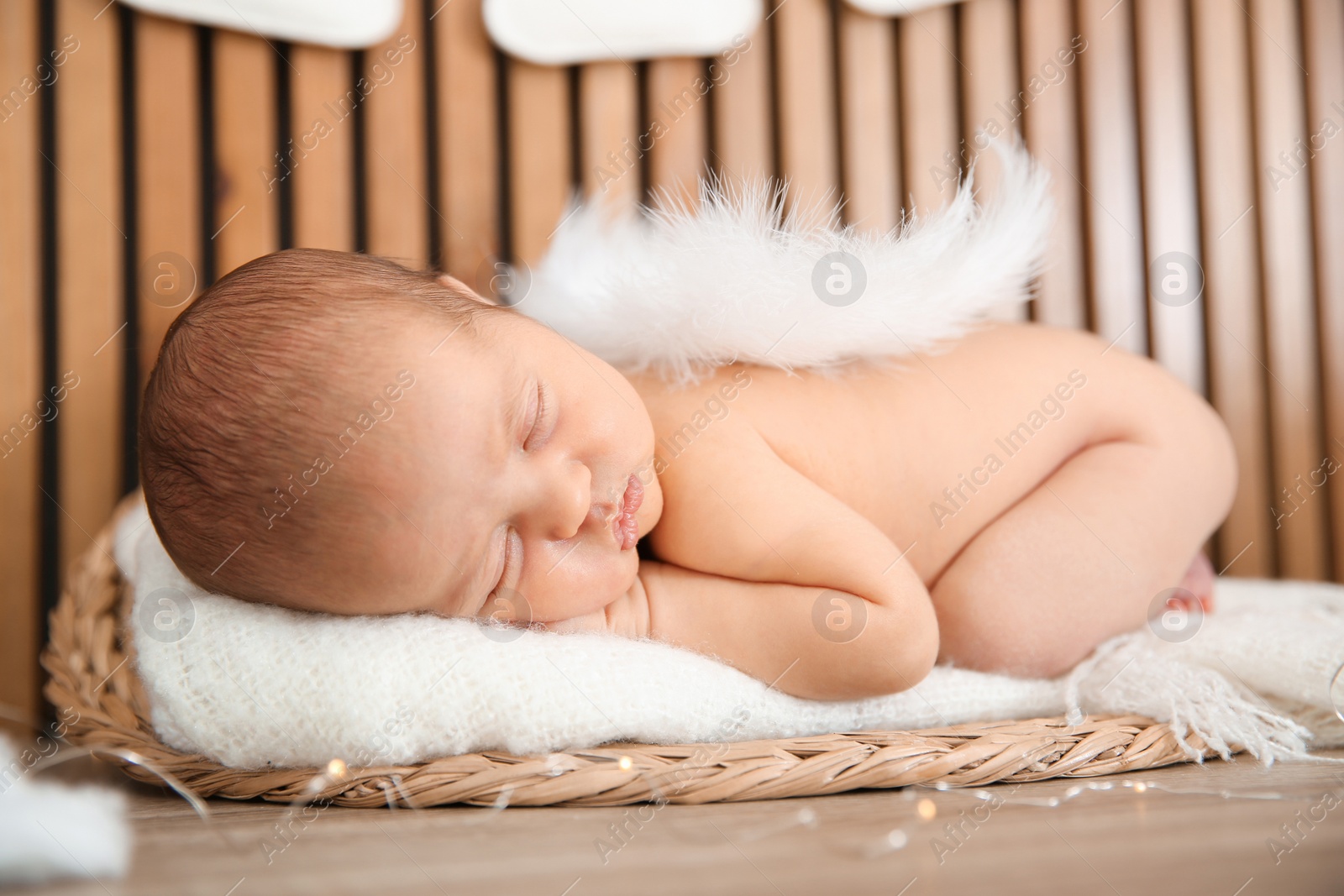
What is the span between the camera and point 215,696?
76 cm

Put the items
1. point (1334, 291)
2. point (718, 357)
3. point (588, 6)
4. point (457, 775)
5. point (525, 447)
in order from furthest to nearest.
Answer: point (1334, 291) < point (588, 6) < point (718, 357) < point (525, 447) < point (457, 775)

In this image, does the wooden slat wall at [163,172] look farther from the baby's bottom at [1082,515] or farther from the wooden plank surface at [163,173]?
the baby's bottom at [1082,515]

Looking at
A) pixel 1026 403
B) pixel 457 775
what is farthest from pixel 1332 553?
pixel 457 775

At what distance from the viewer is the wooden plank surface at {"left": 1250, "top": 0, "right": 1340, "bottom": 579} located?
1491 mm

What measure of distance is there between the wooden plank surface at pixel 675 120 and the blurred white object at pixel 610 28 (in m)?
0.04

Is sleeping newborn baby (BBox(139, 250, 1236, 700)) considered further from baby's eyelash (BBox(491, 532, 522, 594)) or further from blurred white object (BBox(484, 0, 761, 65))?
blurred white object (BBox(484, 0, 761, 65))

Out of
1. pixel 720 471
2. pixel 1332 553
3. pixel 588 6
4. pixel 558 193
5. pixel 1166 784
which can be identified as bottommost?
pixel 1332 553

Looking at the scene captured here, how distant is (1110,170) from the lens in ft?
4.89

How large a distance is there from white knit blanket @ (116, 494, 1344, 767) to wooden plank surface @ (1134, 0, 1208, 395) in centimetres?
74

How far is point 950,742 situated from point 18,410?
1.21 metres

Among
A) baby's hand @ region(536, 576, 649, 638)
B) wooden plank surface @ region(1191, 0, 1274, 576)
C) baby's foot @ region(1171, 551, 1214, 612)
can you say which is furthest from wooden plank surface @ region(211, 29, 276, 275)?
wooden plank surface @ region(1191, 0, 1274, 576)

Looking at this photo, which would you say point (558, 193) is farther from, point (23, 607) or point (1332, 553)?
point (1332, 553)

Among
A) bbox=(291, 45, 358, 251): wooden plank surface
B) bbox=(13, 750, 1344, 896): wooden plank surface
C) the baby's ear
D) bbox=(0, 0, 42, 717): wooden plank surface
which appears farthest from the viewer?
bbox=(291, 45, 358, 251): wooden plank surface
